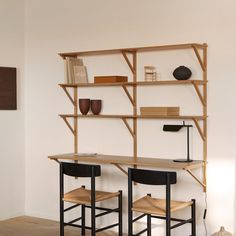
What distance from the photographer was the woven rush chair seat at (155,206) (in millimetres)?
4129

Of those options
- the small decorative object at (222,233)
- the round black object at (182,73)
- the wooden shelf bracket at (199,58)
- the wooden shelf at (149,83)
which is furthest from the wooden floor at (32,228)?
the wooden shelf bracket at (199,58)

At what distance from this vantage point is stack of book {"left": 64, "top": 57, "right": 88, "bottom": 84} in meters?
5.11

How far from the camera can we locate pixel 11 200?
224 inches

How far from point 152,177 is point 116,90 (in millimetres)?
1264

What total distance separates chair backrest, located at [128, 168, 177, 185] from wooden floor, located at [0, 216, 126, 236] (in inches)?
41.4

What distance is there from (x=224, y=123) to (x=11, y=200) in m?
2.62

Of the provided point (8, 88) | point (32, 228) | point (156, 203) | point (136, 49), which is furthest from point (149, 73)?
point (32, 228)

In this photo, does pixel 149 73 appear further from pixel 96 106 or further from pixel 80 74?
pixel 80 74

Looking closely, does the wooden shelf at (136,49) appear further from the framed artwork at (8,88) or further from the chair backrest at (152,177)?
the chair backrest at (152,177)

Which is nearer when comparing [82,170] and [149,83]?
[82,170]

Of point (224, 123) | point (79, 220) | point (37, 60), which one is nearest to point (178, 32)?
point (224, 123)

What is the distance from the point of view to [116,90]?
5070 millimetres

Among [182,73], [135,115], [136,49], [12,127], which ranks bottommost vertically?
[12,127]

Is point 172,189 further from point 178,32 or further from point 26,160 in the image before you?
point 26,160
